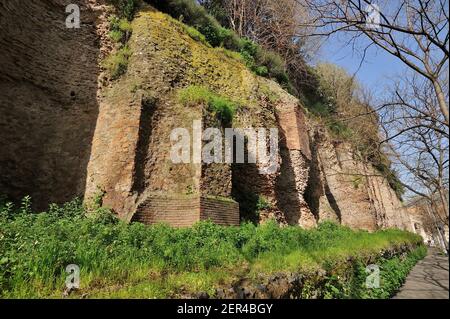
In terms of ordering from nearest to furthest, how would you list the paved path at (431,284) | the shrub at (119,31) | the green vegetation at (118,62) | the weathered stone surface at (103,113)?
the paved path at (431,284) → the weathered stone surface at (103,113) → the green vegetation at (118,62) → the shrub at (119,31)

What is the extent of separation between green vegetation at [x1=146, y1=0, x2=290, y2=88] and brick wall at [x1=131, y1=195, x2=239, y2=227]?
317 inches

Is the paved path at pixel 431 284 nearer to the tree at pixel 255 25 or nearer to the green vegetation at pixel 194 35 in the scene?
the green vegetation at pixel 194 35

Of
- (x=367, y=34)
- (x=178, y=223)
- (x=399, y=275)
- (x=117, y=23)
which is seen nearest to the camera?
(x=367, y=34)

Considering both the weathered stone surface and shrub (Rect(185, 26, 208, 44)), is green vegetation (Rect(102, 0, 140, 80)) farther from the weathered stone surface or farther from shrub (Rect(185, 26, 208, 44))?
shrub (Rect(185, 26, 208, 44))

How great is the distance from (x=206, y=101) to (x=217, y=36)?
708 cm

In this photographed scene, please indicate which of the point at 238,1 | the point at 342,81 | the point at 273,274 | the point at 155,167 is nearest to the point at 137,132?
the point at 155,167

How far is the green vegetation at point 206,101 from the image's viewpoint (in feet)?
36.1

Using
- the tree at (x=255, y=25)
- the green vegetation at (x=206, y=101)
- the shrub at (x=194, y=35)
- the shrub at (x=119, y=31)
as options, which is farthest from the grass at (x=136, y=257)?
the tree at (x=255, y=25)

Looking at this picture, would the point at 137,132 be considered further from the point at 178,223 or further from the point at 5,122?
the point at 5,122

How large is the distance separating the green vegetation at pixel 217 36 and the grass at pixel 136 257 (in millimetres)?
9835

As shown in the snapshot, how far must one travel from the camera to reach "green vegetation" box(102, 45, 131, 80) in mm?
11930

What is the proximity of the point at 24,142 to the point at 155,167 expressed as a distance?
3933 mm

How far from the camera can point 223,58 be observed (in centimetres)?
1523

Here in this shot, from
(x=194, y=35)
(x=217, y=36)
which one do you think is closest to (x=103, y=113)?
(x=194, y=35)
